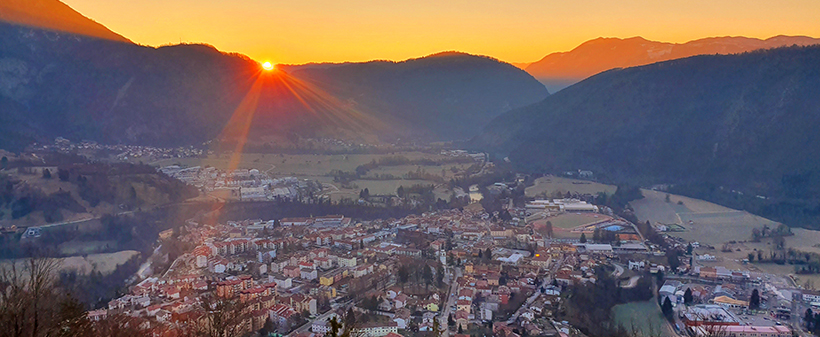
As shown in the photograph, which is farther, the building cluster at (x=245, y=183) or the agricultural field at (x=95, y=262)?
the building cluster at (x=245, y=183)

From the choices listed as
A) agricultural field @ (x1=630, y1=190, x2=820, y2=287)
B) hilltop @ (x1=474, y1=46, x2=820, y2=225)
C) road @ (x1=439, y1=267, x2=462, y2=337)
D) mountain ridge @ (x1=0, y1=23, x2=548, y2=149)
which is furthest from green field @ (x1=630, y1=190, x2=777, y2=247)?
mountain ridge @ (x1=0, y1=23, x2=548, y2=149)

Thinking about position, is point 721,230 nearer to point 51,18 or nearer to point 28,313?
point 28,313

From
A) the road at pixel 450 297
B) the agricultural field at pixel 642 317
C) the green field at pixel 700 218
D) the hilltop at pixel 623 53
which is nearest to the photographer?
the road at pixel 450 297

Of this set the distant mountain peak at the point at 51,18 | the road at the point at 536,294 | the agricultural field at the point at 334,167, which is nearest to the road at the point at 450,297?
the road at the point at 536,294

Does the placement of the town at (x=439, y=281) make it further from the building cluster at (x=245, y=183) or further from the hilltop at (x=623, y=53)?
the hilltop at (x=623, y=53)

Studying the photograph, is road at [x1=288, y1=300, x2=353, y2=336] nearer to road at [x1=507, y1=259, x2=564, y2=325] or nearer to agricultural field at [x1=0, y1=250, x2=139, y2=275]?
road at [x1=507, y1=259, x2=564, y2=325]

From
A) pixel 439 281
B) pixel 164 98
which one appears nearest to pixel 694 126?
pixel 439 281
